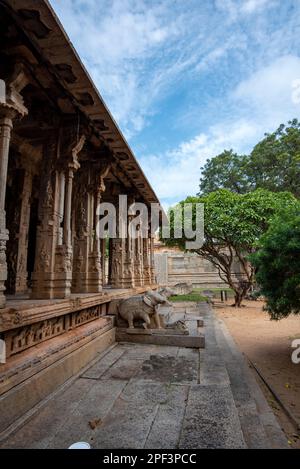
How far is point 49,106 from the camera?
558cm

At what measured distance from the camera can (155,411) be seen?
338cm

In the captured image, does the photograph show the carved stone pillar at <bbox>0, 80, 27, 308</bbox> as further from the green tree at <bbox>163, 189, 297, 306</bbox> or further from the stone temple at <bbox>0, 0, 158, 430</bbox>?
the green tree at <bbox>163, 189, 297, 306</bbox>

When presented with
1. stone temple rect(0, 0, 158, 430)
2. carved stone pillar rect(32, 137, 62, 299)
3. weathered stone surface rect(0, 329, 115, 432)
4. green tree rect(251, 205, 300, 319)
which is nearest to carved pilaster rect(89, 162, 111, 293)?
stone temple rect(0, 0, 158, 430)

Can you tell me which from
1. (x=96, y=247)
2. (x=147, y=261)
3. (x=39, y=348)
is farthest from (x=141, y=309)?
(x=147, y=261)

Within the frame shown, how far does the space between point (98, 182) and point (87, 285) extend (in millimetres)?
2769

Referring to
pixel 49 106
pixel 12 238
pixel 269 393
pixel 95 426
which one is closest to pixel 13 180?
pixel 12 238

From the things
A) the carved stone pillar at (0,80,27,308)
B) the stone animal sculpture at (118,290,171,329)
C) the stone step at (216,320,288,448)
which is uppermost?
the carved stone pillar at (0,80,27,308)

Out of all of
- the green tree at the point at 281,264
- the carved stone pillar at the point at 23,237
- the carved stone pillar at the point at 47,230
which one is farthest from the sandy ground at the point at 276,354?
the carved stone pillar at the point at 23,237

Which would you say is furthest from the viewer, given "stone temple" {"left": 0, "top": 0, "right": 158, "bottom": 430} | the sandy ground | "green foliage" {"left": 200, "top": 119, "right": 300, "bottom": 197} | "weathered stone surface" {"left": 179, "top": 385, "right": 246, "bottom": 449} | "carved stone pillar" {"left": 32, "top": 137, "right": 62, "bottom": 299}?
"green foliage" {"left": 200, "top": 119, "right": 300, "bottom": 197}

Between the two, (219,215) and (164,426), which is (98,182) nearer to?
(164,426)

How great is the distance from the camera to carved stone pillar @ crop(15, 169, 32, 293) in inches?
294

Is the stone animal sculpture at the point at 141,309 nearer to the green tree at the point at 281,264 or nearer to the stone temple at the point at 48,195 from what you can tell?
the stone temple at the point at 48,195

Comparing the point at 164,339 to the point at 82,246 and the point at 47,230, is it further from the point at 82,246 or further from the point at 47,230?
the point at 47,230

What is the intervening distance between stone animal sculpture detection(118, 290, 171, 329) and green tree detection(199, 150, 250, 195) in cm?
2726
